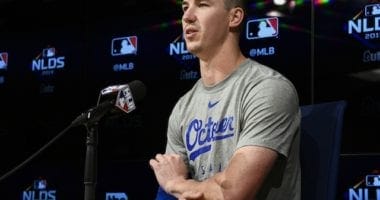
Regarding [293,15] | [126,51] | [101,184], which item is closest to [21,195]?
[101,184]

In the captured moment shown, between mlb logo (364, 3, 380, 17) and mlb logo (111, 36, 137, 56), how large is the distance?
1.33 m

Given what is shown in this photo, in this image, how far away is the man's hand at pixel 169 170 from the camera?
168cm

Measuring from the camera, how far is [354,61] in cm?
289

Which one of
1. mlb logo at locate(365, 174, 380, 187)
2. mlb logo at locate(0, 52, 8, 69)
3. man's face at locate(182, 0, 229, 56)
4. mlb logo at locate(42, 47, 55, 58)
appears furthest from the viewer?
mlb logo at locate(0, 52, 8, 69)

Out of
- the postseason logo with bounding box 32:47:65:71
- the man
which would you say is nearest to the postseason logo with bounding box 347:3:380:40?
the man

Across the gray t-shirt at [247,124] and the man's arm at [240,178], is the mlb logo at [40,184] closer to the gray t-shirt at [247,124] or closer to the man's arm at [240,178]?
the gray t-shirt at [247,124]

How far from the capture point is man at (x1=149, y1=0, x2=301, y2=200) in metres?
1.53

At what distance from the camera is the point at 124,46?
11.8 feet

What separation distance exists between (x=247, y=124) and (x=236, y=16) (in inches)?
15.1

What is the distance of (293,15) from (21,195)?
6.62 feet

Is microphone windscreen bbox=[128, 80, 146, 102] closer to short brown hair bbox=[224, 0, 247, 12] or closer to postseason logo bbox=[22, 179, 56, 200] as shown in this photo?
short brown hair bbox=[224, 0, 247, 12]

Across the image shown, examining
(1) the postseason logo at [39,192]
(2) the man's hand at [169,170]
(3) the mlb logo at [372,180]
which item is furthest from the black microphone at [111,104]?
(1) the postseason logo at [39,192]

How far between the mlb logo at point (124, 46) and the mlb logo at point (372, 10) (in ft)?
4.36

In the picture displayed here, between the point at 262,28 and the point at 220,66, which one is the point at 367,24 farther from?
the point at 220,66
